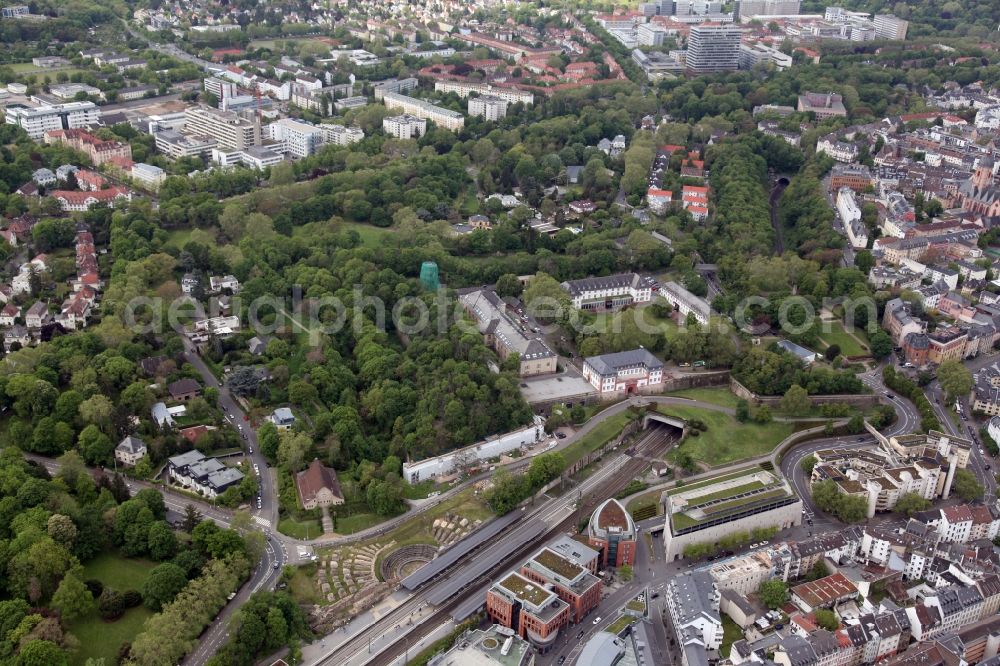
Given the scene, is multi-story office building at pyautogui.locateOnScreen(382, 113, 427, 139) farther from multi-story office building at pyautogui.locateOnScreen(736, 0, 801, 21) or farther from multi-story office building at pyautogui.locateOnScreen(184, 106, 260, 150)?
multi-story office building at pyautogui.locateOnScreen(736, 0, 801, 21)

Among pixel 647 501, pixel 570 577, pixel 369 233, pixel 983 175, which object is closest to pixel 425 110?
pixel 369 233

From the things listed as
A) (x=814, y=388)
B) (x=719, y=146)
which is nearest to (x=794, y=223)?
(x=719, y=146)

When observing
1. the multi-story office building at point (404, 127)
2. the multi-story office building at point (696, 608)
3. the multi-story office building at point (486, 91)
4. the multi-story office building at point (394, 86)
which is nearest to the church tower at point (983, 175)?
the multi-story office building at point (486, 91)

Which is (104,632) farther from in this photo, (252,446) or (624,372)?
(624,372)

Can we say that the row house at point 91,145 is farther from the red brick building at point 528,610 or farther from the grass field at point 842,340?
the red brick building at point 528,610

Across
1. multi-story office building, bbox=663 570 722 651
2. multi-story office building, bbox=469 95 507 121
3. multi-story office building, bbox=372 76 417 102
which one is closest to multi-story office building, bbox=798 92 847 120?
multi-story office building, bbox=469 95 507 121

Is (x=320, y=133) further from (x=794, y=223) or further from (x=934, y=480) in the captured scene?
(x=934, y=480)
